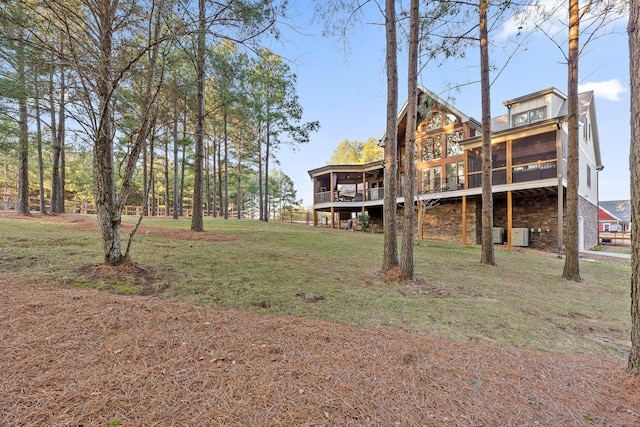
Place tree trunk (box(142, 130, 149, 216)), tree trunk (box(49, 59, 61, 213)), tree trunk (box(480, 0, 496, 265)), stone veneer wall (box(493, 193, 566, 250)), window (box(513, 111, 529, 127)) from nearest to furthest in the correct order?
tree trunk (box(142, 130, 149, 216)), tree trunk (box(480, 0, 496, 265)), tree trunk (box(49, 59, 61, 213)), stone veneer wall (box(493, 193, 566, 250)), window (box(513, 111, 529, 127))

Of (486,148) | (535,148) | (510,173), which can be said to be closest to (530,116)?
(535,148)

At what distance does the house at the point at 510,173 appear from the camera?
12242 mm

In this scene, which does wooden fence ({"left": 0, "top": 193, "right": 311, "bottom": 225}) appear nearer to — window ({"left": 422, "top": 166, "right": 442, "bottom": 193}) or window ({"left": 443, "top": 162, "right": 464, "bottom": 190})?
window ({"left": 422, "top": 166, "right": 442, "bottom": 193})

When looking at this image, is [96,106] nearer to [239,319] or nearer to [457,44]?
[239,319]

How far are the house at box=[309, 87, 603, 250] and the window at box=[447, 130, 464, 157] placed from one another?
0.06m

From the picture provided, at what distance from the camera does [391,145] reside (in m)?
5.62

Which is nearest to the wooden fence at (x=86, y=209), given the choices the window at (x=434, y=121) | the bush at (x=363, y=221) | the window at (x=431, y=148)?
the bush at (x=363, y=221)

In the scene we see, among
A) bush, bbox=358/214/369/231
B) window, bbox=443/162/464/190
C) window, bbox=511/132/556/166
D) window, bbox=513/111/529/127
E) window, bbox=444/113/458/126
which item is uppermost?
window, bbox=444/113/458/126

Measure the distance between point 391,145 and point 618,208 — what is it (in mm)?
44119

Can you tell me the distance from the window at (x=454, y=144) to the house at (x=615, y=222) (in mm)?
16380

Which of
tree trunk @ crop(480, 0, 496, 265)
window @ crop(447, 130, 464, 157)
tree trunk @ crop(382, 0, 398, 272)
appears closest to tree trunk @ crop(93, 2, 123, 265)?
tree trunk @ crop(382, 0, 398, 272)

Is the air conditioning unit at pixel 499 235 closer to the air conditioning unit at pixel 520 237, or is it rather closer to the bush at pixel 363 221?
the air conditioning unit at pixel 520 237

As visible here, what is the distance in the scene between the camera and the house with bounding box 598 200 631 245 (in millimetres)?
21994

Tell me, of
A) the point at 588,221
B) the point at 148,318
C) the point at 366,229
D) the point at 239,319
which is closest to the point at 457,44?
the point at 239,319
